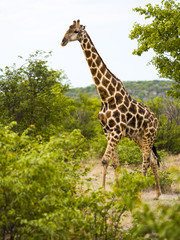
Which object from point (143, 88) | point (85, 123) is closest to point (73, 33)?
point (85, 123)

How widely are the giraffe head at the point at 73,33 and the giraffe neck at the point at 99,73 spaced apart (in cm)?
15

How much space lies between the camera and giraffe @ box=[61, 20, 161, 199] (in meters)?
6.61

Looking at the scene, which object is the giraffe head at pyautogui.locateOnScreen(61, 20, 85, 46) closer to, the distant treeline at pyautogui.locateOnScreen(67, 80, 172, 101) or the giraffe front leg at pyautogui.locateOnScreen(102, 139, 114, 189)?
the giraffe front leg at pyautogui.locateOnScreen(102, 139, 114, 189)

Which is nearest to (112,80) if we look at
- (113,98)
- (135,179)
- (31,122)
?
(113,98)

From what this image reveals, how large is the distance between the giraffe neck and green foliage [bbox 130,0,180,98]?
7.46 meters

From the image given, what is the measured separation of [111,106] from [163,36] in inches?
362

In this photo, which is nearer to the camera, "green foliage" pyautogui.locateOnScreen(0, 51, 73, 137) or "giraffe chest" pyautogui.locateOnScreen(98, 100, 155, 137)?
"giraffe chest" pyautogui.locateOnScreen(98, 100, 155, 137)

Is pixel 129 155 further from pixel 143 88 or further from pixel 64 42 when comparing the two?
pixel 143 88

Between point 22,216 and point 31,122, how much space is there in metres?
7.19

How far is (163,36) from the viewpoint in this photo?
14562mm

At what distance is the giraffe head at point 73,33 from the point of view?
649 cm

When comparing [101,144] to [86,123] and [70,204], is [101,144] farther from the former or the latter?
[70,204]

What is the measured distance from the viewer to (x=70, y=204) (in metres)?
4.04

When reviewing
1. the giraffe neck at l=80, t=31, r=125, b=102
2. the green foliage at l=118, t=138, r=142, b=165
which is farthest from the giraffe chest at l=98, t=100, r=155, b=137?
the green foliage at l=118, t=138, r=142, b=165
